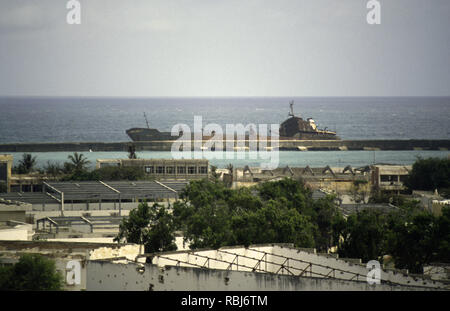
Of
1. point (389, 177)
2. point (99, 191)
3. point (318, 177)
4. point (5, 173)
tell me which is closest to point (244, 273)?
point (99, 191)

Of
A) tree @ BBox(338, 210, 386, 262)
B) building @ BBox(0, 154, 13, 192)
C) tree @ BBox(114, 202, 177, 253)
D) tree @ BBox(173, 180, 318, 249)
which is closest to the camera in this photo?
tree @ BBox(338, 210, 386, 262)

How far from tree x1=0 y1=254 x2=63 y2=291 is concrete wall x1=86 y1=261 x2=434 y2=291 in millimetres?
1066

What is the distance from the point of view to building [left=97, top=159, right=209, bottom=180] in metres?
86.9

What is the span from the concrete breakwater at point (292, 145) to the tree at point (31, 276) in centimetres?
12961

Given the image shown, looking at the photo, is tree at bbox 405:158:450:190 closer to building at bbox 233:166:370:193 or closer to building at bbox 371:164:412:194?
building at bbox 371:164:412:194

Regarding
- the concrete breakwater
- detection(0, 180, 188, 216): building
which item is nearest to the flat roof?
detection(0, 180, 188, 216): building

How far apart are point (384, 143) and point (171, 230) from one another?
456ft

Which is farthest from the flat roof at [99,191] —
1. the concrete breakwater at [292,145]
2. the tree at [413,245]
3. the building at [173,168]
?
A: the concrete breakwater at [292,145]

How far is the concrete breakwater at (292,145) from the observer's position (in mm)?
167125

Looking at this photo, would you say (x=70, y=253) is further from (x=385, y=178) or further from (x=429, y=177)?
(x=385, y=178)

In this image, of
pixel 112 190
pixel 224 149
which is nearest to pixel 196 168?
pixel 112 190

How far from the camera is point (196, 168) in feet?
287
